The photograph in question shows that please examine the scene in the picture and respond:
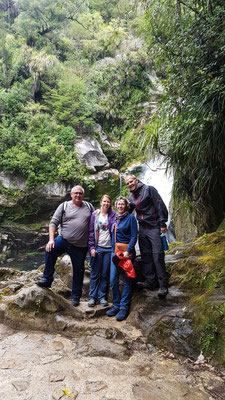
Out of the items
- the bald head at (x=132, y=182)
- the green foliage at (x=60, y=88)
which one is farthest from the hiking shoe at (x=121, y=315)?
the green foliage at (x=60, y=88)

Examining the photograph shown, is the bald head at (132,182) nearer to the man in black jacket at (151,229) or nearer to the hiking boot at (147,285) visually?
the man in black jacket at (151,229)

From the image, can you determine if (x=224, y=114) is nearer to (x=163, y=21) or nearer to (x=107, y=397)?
(x=163, y=21)

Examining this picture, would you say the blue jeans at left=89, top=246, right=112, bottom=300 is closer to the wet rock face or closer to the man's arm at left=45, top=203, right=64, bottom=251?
the wet rock face

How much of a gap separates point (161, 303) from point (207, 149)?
2.35m

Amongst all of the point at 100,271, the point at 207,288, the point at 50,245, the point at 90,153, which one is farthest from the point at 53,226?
the point at 90,153

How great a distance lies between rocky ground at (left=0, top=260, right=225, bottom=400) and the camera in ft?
5.84

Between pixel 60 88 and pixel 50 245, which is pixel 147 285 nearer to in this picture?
pixel 50 245

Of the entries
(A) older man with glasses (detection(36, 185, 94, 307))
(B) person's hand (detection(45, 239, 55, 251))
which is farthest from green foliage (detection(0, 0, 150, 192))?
(B) person's hand (detection(45, 239, 55, 251))

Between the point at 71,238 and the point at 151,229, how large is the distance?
41.4 inches

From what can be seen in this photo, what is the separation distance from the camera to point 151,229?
3.24 metres

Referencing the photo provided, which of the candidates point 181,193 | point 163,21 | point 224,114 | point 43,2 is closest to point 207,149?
point 224,114

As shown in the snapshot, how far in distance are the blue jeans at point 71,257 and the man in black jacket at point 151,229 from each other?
843 mm

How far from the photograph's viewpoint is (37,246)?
13.5 m

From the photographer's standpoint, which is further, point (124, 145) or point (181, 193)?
point (124, 145)
